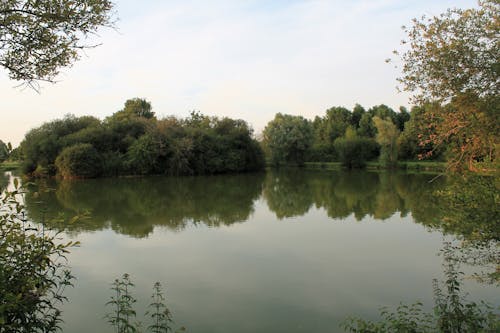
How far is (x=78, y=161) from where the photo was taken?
34969 mm

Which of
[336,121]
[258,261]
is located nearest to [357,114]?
[336,121]

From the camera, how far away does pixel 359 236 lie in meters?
12.1

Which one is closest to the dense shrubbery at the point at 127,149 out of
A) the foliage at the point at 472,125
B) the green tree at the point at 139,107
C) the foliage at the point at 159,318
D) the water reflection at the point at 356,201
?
the water reflection at the point at 356,201

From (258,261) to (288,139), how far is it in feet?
143

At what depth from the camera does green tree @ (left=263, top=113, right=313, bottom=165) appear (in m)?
52.6

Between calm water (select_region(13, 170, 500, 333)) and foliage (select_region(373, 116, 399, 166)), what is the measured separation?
94.9 ft

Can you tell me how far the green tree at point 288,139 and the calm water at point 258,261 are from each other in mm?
33929

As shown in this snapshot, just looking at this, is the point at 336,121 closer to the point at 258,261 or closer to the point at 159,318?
the point at 258,261

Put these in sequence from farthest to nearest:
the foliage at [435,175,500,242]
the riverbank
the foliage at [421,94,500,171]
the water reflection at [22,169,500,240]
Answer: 1. the riverbank
2. the water reflection at [22,169,500,240]
3. the foliage at [421,94,500,171]
4. the foliage at [435,175,500,242]

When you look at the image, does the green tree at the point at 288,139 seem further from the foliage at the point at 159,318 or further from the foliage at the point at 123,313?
the foliage at the point at 159,318

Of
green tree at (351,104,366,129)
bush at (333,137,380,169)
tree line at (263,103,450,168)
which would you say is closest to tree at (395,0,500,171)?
tree line at (263,103,450,168)

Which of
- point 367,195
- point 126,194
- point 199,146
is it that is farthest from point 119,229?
point 199,146

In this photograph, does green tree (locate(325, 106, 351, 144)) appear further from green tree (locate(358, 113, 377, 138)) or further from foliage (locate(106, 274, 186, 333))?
foliage (locate(106, 274, 186, 333))

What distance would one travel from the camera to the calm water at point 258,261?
6340 mm
